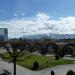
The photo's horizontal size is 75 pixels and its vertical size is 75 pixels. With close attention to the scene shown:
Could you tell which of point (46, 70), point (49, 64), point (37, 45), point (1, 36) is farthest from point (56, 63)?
point (1, 36)

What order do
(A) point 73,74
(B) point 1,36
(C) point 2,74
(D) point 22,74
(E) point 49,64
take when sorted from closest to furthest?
(A) point 73,74 → (C) point 2,74 → (D) point 22,74 → (E) point 49,64 → (B) point 1,36

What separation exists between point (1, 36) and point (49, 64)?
126152 millimetres

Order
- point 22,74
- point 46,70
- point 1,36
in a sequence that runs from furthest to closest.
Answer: point 1,36
point 46,70
point 22,74

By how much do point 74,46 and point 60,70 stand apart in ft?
103

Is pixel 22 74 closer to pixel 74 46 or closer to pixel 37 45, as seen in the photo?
pixel 74 46

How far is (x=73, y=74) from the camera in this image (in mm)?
24469

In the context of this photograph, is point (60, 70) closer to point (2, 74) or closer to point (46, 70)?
point (46, 70)

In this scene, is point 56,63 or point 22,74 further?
point 56,63

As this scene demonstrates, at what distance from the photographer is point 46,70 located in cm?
3459

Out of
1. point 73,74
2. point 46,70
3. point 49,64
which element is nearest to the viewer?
point 73,74

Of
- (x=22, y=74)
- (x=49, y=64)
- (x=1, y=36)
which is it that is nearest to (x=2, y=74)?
(x=22, y=74)

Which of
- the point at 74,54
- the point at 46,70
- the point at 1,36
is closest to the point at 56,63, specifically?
the point at 46,70

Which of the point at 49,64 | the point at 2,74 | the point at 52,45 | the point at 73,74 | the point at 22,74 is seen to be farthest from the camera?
the point at 52,45

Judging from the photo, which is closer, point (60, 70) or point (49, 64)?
point (60, 70)
